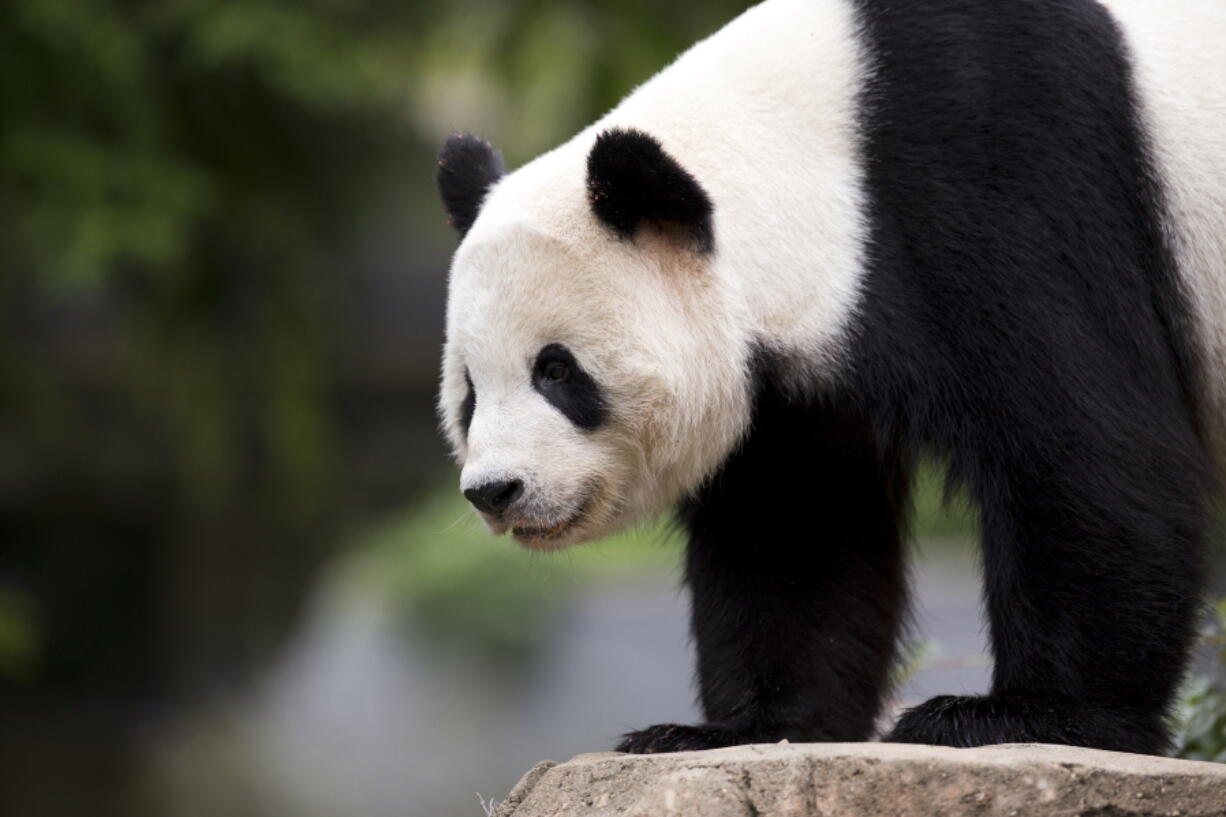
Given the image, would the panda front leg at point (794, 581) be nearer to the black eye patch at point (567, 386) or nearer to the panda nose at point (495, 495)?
the black eye patch at point (567, 386)

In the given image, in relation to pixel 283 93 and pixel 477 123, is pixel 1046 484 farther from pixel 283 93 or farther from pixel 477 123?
pixel 477 123

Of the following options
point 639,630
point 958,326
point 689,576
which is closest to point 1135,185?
point 958,326

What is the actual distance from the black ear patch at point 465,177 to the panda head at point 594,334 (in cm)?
34

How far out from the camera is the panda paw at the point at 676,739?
3465 mm

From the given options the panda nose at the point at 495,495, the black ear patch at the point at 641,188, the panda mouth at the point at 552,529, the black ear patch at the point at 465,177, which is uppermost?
the black ear patch at the point at 465,177

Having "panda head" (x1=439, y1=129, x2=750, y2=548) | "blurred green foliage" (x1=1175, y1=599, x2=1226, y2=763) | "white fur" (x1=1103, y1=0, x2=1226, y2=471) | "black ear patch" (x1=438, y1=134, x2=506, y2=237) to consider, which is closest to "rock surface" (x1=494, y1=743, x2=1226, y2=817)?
"panda head" (x1=439, y1=129, x2=750, y2=548)

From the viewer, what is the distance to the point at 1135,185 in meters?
3.36

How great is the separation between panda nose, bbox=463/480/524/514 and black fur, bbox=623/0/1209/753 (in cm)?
61

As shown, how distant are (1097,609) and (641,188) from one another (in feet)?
4.03

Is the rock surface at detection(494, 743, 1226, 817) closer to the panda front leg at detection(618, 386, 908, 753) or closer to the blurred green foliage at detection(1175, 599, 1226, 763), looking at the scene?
the panda front leg at detection(618, 386, 908, 753)

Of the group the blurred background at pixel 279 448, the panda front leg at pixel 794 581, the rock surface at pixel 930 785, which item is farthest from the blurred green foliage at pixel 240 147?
the rock surface at pixel 930 785

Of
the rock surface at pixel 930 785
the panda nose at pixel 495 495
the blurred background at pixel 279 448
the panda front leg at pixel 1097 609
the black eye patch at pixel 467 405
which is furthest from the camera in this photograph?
the blurred background at pixel 279 448

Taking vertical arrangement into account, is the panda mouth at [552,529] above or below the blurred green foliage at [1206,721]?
above

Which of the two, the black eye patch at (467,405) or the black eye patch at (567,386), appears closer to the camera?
the black eye patch at (567,386)
